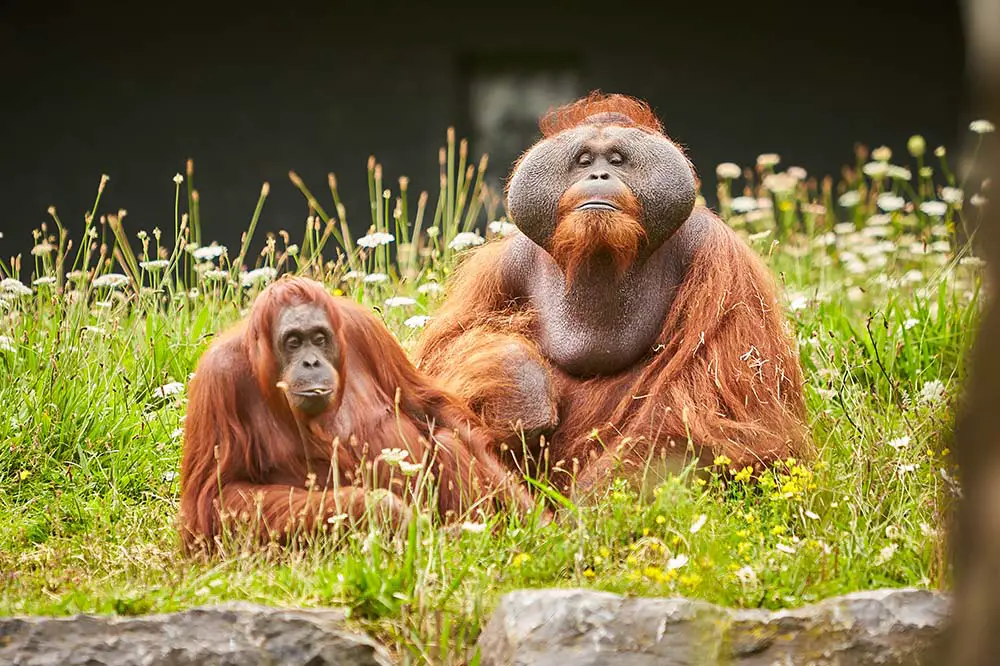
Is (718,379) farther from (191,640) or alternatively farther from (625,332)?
(191,640)

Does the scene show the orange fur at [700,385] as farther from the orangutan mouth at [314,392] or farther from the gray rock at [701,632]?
the gray rock at [701,632]

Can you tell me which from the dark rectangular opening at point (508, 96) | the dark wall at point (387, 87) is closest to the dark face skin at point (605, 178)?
the dark wall at point (387, 87)

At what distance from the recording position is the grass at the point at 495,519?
11.3 ft

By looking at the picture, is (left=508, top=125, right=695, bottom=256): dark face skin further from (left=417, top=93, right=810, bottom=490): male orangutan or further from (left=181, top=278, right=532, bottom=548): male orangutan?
(left=181, top=278, right=532, bottom=548): male orangutan

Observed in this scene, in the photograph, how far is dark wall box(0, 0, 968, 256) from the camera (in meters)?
9.43

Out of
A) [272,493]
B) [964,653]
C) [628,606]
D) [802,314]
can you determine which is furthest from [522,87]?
[964,653]

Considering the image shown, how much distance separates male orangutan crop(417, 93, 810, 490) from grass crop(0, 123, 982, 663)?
18 centimetres

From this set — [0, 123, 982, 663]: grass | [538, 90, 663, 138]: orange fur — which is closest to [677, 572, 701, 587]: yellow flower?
[0, 123, 982, 663]: grass

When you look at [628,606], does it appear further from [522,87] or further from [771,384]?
[522,87]

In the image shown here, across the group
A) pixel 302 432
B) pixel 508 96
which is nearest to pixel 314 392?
pixel 302 432

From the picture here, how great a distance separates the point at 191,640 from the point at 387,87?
666cm

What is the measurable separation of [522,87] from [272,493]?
6.33 m

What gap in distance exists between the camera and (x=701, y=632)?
308 cm

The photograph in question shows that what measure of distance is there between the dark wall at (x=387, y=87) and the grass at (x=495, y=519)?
2.60 metres
